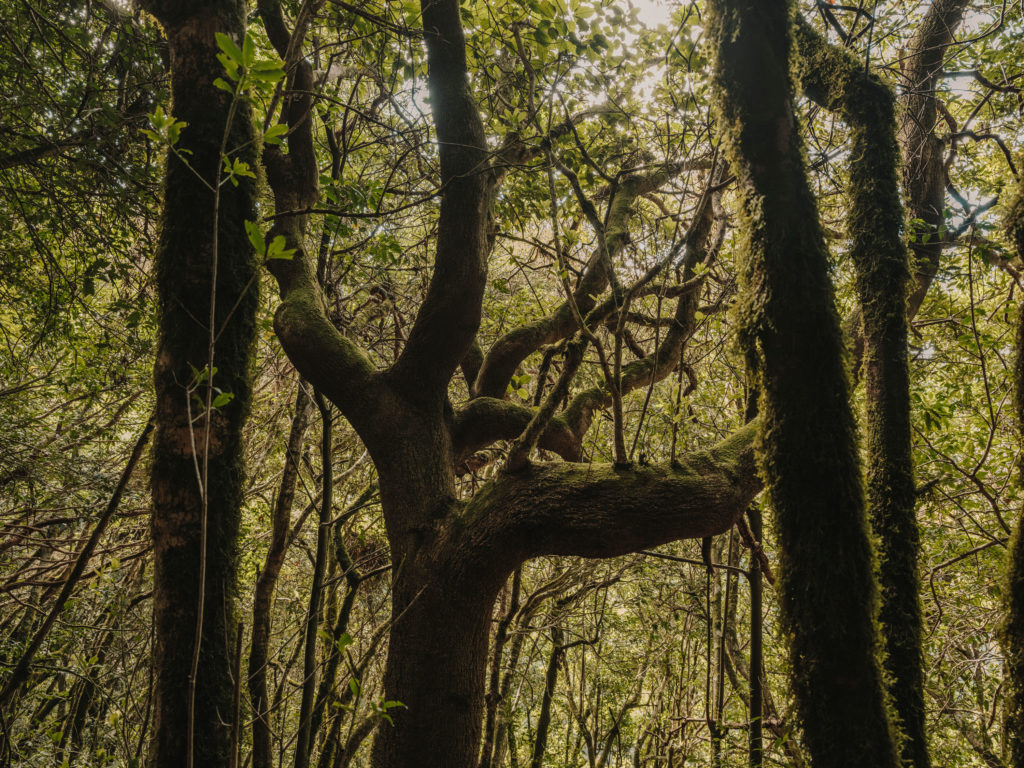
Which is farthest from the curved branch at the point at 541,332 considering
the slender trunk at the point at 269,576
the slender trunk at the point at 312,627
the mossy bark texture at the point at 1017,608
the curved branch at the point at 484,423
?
the mossy bark texture at the point at 1017,608

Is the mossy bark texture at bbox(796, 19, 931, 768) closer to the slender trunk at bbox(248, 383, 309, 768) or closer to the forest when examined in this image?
the forest

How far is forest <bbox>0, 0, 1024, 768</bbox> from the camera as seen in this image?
1417 mm

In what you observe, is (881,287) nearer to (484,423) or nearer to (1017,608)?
(1017,608)

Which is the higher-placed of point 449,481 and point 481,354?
point 481,354

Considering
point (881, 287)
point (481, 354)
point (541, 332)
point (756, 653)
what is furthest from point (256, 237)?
point (756, 653)

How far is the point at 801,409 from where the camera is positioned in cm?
137

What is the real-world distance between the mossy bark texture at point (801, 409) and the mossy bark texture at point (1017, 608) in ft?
2.90

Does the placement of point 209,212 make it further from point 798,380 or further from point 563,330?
point 563,330

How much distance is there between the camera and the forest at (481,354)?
4.65ft

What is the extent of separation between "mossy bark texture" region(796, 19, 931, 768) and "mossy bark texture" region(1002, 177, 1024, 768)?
279mm

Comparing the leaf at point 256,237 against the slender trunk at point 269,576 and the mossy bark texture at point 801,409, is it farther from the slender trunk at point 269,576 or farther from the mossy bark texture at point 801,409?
the slender trunk at point 269,576

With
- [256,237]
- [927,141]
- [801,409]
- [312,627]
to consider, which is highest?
[927,141]

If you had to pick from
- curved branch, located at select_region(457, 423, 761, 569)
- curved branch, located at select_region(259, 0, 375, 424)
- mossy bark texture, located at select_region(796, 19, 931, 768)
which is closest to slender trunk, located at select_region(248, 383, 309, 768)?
curved branch, located at select_region(259, 0, 375, 424)

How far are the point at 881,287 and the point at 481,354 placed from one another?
3176 millimetres
